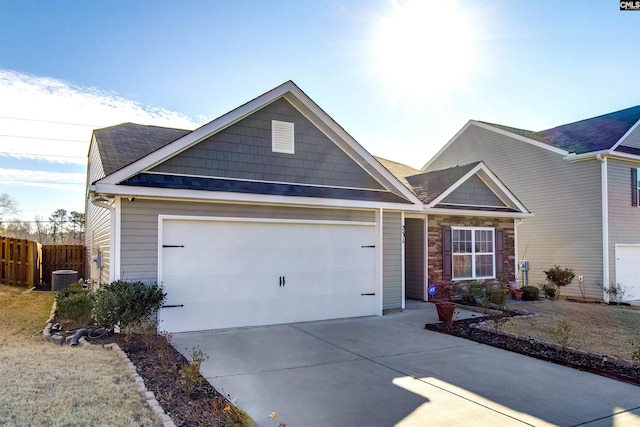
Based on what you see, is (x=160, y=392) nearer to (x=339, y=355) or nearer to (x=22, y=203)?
(x=339, y=355)

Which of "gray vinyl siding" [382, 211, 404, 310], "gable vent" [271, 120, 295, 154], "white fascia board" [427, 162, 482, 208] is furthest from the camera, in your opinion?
"white fascia board" [427, 162, 482, 208]

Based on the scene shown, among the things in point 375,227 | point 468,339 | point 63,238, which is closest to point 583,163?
point 375,227

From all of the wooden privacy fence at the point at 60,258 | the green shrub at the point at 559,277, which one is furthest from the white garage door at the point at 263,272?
the wooden privacy fence at the point at 60,258

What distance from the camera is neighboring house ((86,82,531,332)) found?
8109 millimetres

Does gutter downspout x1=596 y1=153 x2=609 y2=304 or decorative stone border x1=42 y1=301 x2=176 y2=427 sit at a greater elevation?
gutter downspout x1=596 y1=153 x2=609 y2=304

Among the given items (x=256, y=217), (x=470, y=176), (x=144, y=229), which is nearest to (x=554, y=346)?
(x=256, y=217)

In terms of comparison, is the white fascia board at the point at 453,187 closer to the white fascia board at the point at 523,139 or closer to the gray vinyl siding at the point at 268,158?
the gray vinyl siding at the point at 268,158

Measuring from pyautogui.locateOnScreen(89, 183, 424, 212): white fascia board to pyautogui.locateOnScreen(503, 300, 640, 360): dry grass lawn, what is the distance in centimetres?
410

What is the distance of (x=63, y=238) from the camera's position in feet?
121

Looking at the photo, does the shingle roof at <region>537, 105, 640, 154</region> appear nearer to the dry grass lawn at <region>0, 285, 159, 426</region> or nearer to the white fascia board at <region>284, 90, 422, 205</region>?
the white fascia board at <region>284, 90, 422, 205</region>

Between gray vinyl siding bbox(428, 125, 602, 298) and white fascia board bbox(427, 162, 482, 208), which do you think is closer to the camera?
white fascia board bbox(427, 162, 482, 208)

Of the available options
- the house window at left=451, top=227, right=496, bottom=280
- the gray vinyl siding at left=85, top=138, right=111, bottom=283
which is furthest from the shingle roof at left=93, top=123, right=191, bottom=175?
the house window at left=451, top=227, right=496, bottom=280

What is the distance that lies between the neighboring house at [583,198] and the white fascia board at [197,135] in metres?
10.6

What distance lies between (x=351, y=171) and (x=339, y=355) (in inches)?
196
